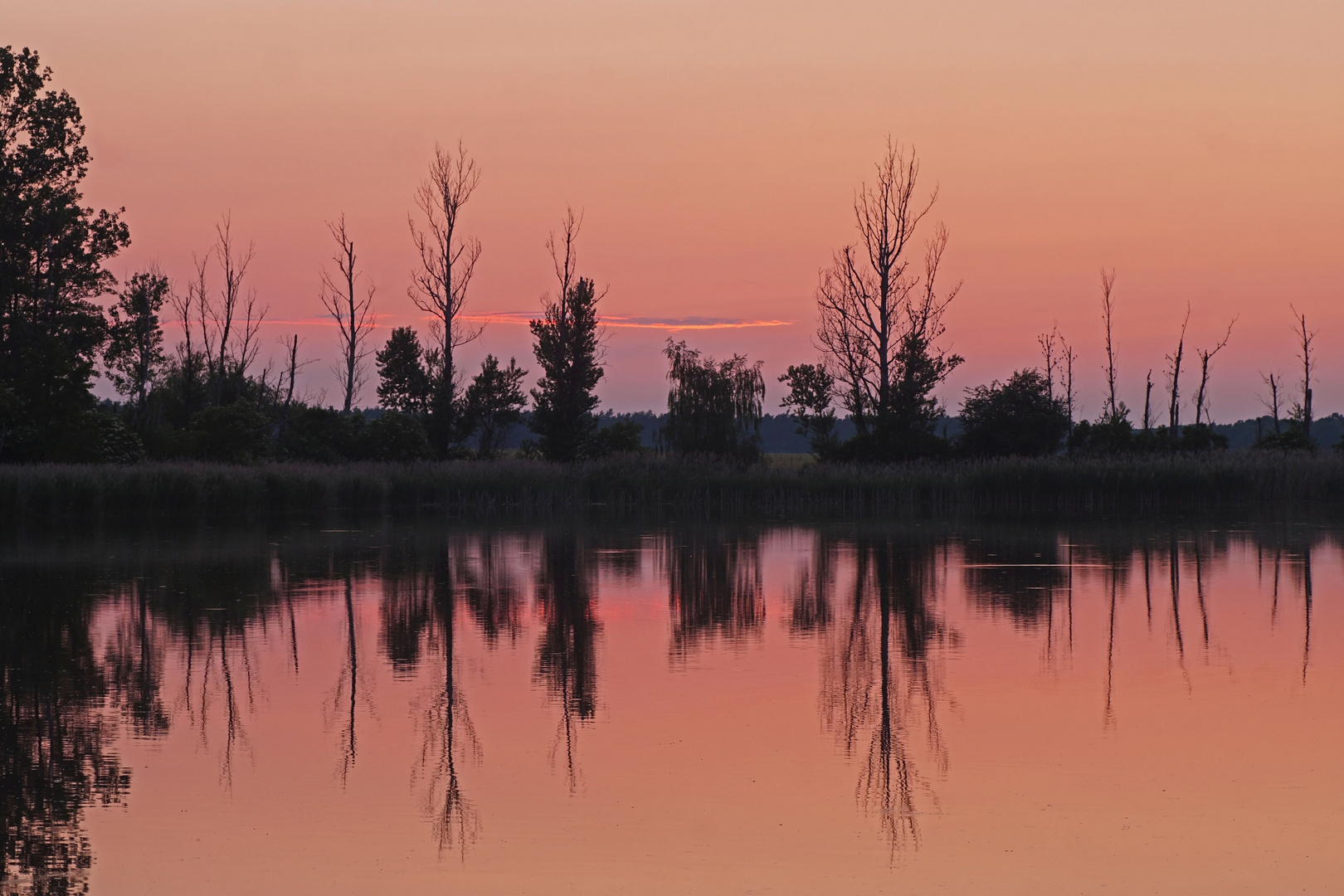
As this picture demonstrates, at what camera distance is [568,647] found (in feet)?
39.1

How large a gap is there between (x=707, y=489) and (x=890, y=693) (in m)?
32.2

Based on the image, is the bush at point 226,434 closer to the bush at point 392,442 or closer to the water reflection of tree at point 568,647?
the bush at point 392,442

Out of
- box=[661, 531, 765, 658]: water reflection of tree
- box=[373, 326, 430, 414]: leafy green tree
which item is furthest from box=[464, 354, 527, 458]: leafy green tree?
box=[661, 531, 765, 658]: water reflection of tree

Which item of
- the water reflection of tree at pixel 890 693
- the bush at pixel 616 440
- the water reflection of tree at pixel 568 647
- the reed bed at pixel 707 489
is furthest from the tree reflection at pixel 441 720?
the bush at pixel 616 440

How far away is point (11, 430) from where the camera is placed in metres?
36.7

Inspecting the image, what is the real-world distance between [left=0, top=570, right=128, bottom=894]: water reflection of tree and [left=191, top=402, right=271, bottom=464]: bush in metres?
30.5

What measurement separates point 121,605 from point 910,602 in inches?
345

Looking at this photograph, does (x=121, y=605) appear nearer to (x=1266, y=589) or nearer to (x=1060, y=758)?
(x=1060, y=758)

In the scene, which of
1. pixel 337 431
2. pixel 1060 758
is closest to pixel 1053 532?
pixel 1060 758

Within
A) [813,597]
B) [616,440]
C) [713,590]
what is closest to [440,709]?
[813,597]

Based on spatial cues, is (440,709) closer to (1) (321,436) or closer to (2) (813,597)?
(2) (813,597)

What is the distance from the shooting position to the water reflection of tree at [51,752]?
5840 mm

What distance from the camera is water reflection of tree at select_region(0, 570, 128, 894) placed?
19.2ft

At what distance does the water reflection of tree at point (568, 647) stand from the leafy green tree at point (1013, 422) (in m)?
31.9
